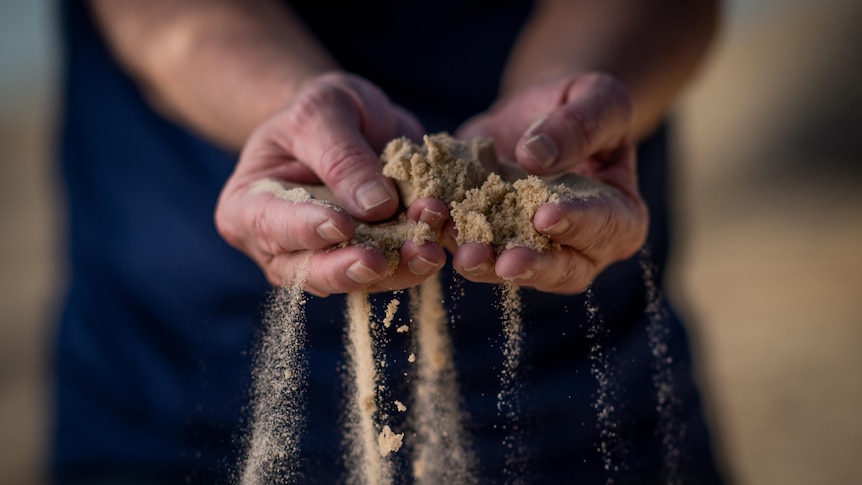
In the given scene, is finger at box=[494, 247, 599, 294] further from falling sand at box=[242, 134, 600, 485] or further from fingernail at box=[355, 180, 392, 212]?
fingernail at box=[355, 180, 392, 212]

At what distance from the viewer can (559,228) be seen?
2.41 ft

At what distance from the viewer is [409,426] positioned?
0.83 m

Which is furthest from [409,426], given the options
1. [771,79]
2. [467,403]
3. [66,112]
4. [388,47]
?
[771,79]

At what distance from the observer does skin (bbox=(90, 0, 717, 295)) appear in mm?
729

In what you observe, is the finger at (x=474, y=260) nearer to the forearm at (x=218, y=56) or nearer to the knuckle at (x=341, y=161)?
the knuckle at (x=341, y=161)

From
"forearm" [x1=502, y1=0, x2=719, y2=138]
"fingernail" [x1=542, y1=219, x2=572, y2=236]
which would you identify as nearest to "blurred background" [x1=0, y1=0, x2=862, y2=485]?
"forearm" [x1=502, y1=0, x2=719, y2=138]

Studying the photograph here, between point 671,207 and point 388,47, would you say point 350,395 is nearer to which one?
point 388,47

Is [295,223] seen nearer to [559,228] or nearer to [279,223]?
[279,223]

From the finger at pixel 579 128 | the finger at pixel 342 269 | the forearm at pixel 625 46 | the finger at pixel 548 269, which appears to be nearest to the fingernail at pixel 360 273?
the finger at pixel 342 269

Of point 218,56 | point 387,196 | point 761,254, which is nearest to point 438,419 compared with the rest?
point 387,196

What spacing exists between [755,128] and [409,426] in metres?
4.86

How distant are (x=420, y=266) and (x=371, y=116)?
0.28 m

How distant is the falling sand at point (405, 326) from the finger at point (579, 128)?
0.10ft

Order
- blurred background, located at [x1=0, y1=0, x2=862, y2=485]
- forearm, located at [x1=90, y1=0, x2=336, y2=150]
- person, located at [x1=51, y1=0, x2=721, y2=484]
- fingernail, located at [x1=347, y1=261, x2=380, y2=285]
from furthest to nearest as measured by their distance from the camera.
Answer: blurred background, located at [x1=0, y1=0, x2=862, y2=485], forearm, located at [x1=90, y1=0, x2=336, y2=150], person, located at [x1=51, y1=0, x2=721, y2=484], fingernail, located at [x1=347, y1=261, x2=380, y2=285]
